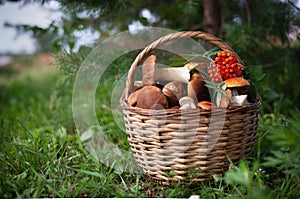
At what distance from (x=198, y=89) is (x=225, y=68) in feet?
0.38

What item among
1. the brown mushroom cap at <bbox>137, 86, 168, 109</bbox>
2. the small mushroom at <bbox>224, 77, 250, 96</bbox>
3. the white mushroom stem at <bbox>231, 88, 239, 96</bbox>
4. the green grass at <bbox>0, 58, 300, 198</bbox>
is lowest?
the green grass at <bbox>0, 58, 300, 198</bbox>

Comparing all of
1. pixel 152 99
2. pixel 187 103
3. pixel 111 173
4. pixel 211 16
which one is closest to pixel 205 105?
pixel 187 103

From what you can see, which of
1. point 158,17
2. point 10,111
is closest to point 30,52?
point 10,111

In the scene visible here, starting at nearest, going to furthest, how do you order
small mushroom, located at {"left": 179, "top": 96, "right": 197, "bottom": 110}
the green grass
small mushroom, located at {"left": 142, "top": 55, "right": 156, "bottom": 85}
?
1. the green grass
2. small mushroom, located at {"left": 179, "top": 96, "right": 197, "bottom": 110}
3. small mushroom, located at {"left": 142, "top": 55, "right": 156, "bottom": 85}

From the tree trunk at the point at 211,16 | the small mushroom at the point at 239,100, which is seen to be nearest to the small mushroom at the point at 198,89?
the small mushroom at the point at 239,100

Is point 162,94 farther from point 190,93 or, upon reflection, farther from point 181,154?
point 181,154

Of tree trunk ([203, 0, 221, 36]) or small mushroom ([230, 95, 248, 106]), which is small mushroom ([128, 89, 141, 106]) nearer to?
small mushroom ([230, 95, 248, 106])

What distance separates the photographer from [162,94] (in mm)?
1008

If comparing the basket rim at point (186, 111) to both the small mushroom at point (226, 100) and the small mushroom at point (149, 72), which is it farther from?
the small mushroom at point (149, 72)

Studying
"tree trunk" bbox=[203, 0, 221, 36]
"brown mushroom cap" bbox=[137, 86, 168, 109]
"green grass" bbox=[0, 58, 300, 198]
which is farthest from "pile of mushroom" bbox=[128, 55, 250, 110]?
"tree trunk" bbox=[203, 0, 221, 36]

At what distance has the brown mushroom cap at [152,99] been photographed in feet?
3.24

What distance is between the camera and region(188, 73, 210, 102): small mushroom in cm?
103

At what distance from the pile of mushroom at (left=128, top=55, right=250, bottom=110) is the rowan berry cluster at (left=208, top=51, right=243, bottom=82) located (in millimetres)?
34

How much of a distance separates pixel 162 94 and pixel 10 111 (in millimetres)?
1596
